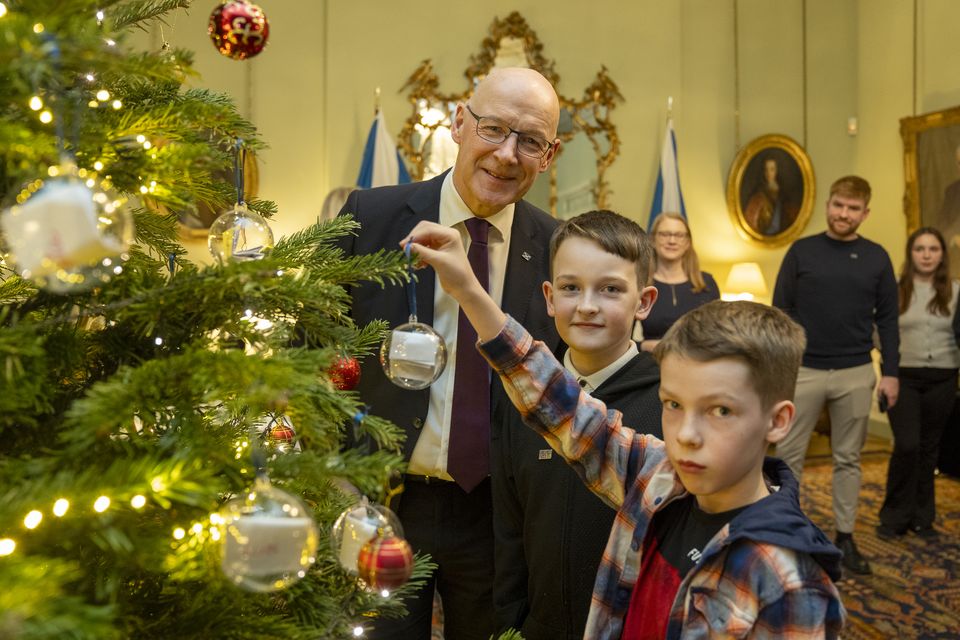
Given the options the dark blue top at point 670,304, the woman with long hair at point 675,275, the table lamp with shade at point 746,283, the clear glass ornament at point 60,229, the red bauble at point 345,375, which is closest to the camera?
the clear glass ornament at point 60,229

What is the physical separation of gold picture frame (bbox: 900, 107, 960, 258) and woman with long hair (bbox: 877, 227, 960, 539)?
255 cm

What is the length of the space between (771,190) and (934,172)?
157 cm

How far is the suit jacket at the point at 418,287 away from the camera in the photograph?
86.6 inches

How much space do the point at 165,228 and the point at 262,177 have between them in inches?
264

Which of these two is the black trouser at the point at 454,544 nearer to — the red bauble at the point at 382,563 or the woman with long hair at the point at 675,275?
the red bauble at the point at 382,563

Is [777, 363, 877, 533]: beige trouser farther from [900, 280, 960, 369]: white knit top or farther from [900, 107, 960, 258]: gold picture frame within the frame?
[900, 107, 960, 258]: gold picture frame

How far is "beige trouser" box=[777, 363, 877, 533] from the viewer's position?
5023mm

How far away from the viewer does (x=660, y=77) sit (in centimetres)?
879

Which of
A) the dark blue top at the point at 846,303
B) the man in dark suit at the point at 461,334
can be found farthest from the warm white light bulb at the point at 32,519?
the dark blue top at the point at 846,303

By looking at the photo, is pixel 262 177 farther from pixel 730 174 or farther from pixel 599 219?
pixel 599 219

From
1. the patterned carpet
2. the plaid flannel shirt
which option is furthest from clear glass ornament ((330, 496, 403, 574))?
the patterned carpet

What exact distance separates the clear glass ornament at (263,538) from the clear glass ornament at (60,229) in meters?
0.28

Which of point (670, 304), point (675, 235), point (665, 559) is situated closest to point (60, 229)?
point (665, 559)

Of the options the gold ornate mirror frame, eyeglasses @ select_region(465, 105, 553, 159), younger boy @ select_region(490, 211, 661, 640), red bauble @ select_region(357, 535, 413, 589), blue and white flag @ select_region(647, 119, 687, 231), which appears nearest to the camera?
red bauble @ select_region(357, 535, 413, 589)
